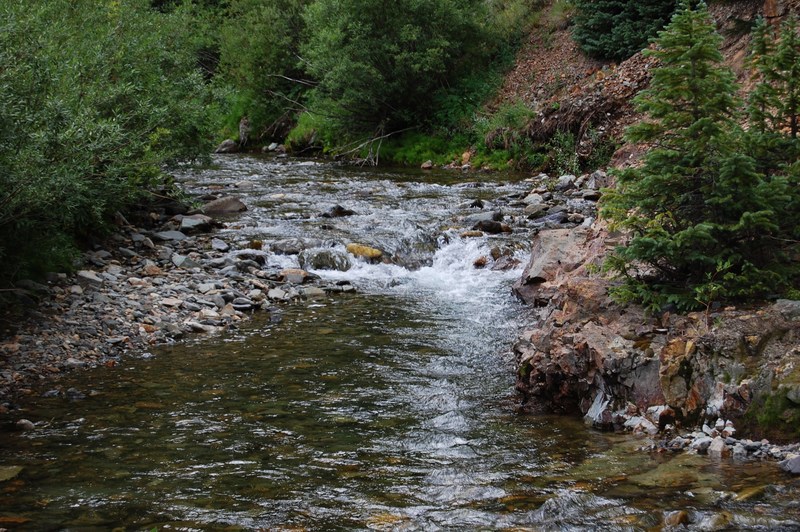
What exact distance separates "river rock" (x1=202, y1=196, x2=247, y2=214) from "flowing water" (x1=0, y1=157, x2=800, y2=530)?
22.5 ft

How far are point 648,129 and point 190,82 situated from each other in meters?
11.9

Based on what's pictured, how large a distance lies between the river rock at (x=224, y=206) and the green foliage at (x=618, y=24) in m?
14.6

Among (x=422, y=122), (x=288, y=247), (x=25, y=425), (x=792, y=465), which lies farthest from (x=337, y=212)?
(x=792, y=465)

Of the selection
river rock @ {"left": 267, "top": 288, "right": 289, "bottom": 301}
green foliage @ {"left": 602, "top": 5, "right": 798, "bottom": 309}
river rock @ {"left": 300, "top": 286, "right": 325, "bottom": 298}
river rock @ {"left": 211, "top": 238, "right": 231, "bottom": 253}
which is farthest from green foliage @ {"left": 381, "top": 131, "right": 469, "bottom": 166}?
green foliage @ {"left": 602, "top": 5, "right": 798, "bottom": 309}

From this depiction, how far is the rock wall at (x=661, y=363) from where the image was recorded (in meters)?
5.98

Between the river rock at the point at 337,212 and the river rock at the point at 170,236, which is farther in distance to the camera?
the river rock at the point at 337,212

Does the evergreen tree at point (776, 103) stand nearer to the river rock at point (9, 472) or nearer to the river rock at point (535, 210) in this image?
the river rock at point (9, 472)

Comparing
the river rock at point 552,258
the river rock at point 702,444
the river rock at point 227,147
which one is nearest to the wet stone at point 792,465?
the river rock at point 702,444

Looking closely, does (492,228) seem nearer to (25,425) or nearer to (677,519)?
(25,425)

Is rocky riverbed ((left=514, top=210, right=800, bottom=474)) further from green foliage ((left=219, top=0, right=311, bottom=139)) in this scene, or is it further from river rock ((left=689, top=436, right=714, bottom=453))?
green foliage ((left=219, top=0, right=311, bottom=139))

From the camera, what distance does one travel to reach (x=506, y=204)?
744 inches

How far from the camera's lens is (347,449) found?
6.45 meters

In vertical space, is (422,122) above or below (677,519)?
above

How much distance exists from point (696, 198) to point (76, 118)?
23.5ft
